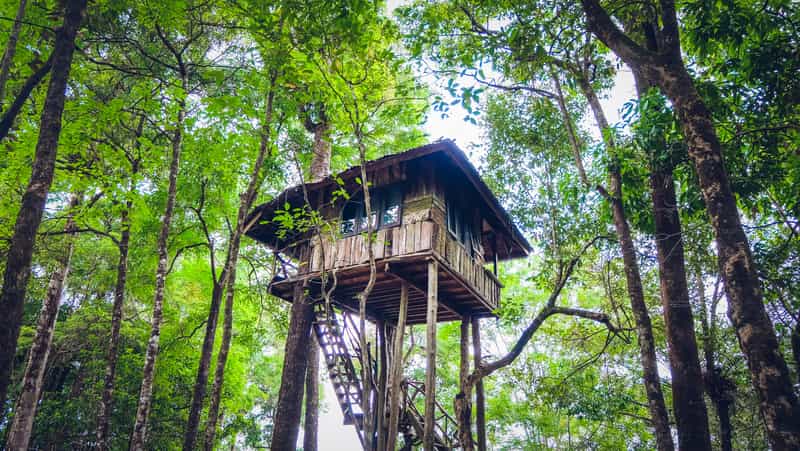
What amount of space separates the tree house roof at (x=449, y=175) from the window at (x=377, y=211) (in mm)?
614

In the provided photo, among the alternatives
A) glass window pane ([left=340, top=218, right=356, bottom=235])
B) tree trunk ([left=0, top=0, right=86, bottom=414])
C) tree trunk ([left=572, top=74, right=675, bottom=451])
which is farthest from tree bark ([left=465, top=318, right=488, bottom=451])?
tree trunk ([left=0, top=0, right=86, bottom=414])

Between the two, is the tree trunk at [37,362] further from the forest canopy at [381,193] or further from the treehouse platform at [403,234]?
the treehouse platform at [403,234]

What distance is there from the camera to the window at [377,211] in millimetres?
11359

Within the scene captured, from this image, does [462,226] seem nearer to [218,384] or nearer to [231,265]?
[231,265]

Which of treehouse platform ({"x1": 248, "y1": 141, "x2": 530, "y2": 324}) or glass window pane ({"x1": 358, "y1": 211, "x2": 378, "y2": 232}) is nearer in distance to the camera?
treehouse platform ({"x1": 248, "y1": 141, "x2": 530, "y2": 324})

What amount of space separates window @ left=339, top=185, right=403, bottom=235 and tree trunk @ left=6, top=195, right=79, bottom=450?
6.29m

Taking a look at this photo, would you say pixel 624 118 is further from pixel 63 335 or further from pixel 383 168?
pixel 63 335

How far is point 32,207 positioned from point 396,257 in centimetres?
667

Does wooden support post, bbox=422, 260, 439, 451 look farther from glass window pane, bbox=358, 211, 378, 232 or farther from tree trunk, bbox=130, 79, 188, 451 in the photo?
tree trunk, bbox=130, 79, 188, 451

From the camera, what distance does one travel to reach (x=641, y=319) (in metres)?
7.83

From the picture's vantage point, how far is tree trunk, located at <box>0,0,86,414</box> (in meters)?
4.68

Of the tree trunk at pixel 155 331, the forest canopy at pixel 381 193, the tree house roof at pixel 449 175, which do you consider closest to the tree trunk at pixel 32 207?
the forest canopy at pixel 381 193

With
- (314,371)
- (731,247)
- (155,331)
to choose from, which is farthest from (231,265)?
(731,247)

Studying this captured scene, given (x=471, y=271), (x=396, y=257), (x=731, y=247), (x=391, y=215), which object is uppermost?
(x=391, y=215)
